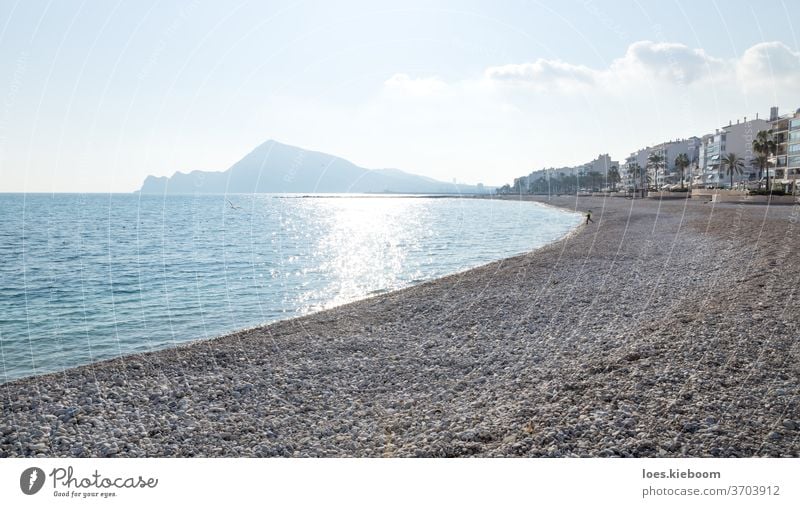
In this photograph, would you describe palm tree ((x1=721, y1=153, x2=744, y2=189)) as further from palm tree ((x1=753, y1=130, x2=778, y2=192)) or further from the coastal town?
palm tree ((x1=753, y1=130, x2=778, y2=192))

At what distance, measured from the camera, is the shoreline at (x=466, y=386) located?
582 cm

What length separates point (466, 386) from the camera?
8.21 meters

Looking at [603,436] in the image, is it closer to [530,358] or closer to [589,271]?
[530,358]

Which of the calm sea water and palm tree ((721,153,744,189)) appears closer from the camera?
the calm sea water

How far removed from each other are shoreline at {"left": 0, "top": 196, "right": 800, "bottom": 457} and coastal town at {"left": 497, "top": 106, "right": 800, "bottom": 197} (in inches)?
972

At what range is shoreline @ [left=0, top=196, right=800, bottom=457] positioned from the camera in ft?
19.1

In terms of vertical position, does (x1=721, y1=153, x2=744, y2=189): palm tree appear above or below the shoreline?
above

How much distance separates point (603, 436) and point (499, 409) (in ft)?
5.22

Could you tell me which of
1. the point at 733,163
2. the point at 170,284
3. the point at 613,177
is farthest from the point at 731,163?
the point at 170,284

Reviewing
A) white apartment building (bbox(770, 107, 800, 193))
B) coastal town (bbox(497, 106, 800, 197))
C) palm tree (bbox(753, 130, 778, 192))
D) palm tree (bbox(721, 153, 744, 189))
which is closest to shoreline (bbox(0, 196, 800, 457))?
coastal town (bbox(497, 106, 800, 197))

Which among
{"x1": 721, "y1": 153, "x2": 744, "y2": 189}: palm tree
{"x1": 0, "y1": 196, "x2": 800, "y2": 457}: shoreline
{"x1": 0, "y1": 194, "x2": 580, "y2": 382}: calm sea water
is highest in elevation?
{"x1": 721, "y1": 153, "x2": 744, "y2": 189}: palm tree

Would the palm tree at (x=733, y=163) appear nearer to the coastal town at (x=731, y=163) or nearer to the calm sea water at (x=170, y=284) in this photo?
the coastal town at (x=731, y=163)

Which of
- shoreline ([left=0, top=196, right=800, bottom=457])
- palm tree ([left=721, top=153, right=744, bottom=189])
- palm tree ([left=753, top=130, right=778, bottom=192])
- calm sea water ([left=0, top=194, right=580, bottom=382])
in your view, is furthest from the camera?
palm tree ([left=721, top=153, right=744, bottom=189])
